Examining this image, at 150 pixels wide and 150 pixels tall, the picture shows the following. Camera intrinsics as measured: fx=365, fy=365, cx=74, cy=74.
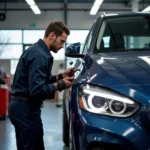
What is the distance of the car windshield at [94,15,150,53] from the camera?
122 inches

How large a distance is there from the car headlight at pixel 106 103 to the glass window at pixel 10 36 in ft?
58.2

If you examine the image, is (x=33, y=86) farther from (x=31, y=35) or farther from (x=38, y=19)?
(x=38, y=19)

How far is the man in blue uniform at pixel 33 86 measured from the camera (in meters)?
2.60

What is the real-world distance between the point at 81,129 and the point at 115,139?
22cm

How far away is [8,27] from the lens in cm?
1973

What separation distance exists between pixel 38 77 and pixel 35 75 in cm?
3

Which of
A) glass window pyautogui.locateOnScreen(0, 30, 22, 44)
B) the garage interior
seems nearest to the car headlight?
the garage interior

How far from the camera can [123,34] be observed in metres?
3.47

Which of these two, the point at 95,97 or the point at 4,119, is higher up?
the point at 95,97

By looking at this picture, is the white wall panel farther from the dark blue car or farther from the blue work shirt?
the dark blue car

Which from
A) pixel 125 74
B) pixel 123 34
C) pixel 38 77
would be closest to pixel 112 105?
pixel 125 74

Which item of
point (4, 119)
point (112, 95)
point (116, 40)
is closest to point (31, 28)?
point (4, 119)

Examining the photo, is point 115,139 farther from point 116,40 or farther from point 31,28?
point 31,28

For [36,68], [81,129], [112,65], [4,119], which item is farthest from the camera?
[4,119]
